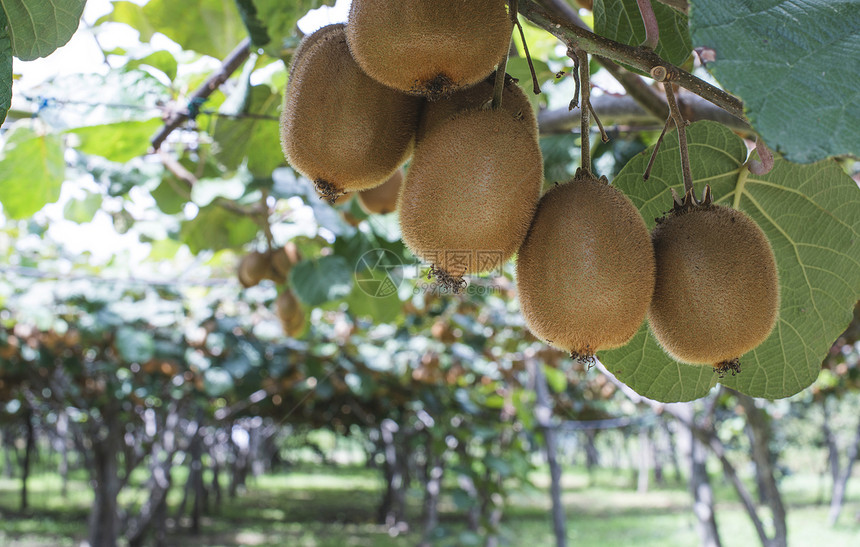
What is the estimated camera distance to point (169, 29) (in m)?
1.86

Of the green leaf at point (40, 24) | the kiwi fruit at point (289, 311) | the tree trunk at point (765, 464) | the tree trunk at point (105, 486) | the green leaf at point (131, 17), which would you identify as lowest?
the tree trunk at point (105, 486)

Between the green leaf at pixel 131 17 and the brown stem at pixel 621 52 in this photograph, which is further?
the green leaf at pixel 131 17

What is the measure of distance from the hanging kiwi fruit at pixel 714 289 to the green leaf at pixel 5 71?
0.71m

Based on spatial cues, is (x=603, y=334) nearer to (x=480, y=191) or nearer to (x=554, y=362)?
(x=480, y=191)

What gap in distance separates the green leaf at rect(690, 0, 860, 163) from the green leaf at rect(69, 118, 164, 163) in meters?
1.64

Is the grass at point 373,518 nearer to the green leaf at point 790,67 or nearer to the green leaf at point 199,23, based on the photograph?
the green leaf at point 199,23

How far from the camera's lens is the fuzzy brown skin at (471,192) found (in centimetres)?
66

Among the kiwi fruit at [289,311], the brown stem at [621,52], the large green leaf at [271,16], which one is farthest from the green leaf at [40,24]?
the kiwi fruit at [289,311]

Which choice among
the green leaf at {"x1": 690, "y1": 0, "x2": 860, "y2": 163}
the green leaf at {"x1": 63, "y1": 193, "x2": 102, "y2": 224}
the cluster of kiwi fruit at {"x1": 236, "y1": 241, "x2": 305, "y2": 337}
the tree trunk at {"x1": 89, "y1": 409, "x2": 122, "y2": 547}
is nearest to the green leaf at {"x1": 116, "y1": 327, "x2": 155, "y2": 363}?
the green leaf at {"x1": 63, "y1": 193, "x2": 102, "y2": 224}

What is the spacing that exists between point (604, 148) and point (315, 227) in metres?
1.34

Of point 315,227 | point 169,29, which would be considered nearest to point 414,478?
point 315,227

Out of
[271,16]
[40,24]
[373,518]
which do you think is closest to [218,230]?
[271,16]

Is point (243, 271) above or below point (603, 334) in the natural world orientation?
above

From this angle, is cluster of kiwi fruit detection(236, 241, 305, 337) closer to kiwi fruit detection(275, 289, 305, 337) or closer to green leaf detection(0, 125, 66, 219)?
kiwi fruit detection(275, 289, 305, 337)
